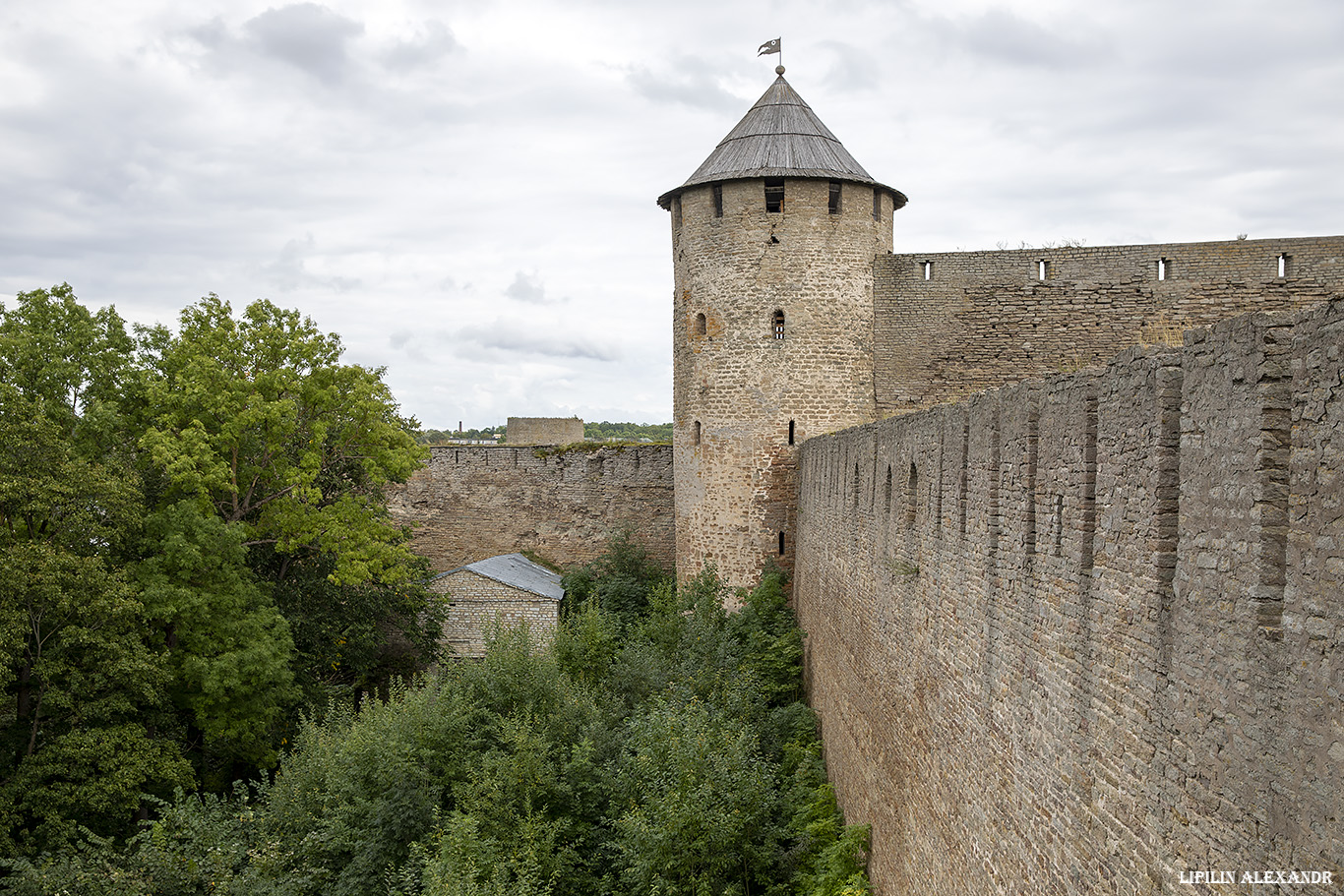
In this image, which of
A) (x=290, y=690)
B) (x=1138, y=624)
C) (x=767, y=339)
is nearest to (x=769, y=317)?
(x=767, y=339)

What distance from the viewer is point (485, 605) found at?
73.6ft

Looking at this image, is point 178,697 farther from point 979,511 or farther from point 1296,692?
point 1296,692

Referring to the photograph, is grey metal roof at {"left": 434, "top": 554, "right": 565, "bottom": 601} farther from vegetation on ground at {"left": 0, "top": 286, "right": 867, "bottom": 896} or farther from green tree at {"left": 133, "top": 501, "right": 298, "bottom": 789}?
green tree at {"left": 133, "top": 501, "right": 298, "bottom": 789}

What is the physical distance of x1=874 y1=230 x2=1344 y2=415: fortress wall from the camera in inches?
686

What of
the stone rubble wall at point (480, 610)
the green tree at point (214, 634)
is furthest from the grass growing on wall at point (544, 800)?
the stone rubble wall at point (480, 610)

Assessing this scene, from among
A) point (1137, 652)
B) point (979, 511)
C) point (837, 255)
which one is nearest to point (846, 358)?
point (837, 255)

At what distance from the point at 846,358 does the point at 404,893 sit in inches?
451

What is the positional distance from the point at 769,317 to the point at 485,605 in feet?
30.0

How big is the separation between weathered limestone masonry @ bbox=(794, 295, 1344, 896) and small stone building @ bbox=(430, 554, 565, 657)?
15019 millimetres

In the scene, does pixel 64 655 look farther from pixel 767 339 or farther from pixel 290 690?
pixel 767 339

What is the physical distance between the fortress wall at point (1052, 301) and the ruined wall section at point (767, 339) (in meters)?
0.69

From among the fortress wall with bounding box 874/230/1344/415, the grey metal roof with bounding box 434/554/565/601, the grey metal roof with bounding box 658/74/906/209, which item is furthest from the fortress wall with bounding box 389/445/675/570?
the fortress wall with bounding box 874/230/1344/415

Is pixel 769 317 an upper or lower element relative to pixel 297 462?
upper

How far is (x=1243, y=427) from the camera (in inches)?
126
